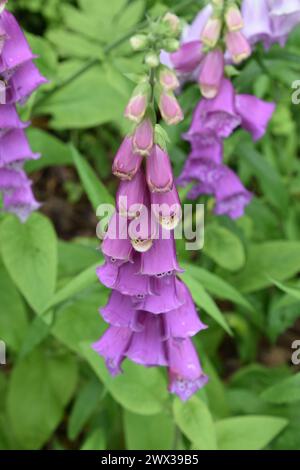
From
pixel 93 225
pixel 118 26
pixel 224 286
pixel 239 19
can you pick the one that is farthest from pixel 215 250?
pixel 93 225

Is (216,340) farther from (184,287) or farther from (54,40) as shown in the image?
(54,40)

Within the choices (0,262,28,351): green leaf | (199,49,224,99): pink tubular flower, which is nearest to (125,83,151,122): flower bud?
(199,49,224,99): pink tubular flower

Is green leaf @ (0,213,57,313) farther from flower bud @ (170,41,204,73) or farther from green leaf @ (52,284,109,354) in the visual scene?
flower bud @ (170,41,204,73)

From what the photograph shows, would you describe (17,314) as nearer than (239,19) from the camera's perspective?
No

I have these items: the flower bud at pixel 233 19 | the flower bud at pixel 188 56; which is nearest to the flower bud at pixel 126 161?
the flower bud at pixel 233 19

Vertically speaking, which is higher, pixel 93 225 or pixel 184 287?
pixel 184 287
